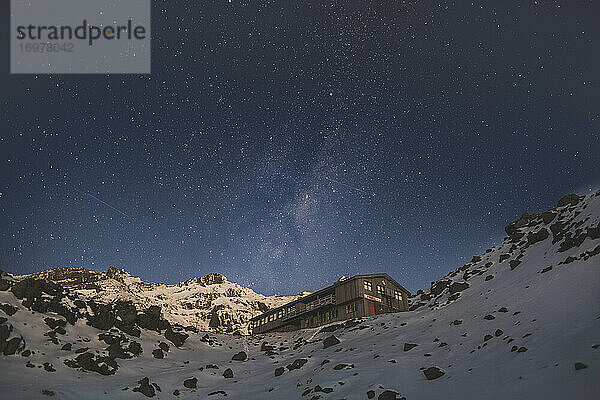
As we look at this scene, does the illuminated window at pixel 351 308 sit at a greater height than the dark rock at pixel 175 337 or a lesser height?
greater

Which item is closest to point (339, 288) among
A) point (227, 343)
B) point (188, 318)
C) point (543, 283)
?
point (227, 343)

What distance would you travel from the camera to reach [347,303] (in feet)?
166

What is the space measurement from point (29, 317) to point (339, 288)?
35.7 meters

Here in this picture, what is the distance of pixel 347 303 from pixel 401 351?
24707mm

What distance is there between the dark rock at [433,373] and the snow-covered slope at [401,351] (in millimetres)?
59

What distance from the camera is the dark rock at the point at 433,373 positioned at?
61.9 feet

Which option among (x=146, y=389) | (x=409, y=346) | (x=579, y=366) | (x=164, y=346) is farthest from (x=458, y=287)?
(x=146, y=389)

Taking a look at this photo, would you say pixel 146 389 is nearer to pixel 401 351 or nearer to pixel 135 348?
pixel 135 348

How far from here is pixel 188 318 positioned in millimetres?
180125

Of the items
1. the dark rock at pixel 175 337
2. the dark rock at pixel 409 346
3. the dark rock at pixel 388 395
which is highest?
the dark rock at pixel 175 337

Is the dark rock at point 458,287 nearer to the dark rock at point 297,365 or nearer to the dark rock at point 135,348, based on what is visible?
the dark rock at point 297,365

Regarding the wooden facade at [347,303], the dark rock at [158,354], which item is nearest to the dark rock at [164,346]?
the dark rock at [158,354]

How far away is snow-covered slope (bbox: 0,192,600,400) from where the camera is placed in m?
16.5

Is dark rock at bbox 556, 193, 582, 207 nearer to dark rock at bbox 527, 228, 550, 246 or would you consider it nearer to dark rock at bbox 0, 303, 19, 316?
dark rock at bbox 527, 228, 550, 246
